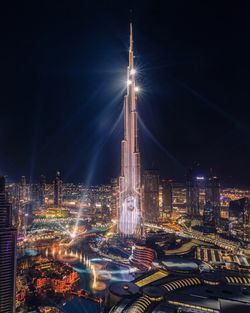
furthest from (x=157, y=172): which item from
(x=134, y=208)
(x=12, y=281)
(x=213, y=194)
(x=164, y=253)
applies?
(x=12, y=281)

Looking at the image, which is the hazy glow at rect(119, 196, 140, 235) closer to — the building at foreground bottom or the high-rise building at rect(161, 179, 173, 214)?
the building at foreground bottom

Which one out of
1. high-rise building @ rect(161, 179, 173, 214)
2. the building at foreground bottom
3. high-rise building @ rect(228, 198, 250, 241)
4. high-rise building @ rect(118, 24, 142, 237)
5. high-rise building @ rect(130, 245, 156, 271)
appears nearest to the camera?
the building at foreground bottom

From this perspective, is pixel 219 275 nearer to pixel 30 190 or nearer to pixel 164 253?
pixel 164 253

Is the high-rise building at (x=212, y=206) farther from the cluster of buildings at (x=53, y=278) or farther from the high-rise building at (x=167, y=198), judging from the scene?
the cluster of buildings at (x=53, y=278)

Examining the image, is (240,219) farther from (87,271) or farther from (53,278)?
(53,278)

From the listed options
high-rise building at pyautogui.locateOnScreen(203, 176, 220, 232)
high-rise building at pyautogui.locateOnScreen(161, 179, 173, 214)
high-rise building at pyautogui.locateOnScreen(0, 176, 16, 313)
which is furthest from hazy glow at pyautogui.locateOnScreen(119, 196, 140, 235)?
high-rise building at pyautogui.locateOnScreen(161, 179, 173, 214)

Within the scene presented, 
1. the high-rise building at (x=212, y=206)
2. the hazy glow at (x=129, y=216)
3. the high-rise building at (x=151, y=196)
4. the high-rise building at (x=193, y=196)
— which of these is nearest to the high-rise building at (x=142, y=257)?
the hazy glow at (x=129, y=216)

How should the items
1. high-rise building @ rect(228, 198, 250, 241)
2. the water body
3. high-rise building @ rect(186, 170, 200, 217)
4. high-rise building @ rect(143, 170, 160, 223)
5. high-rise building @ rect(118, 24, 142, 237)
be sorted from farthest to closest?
high-rise building @ rect(186, 170, 200, 217), high-rise building @ rect(143, 170, 160, 223), high-rise building @ rect(228, 198, 250, 241), high-rise building @ rect(118, 24, 142, 237), the water body
